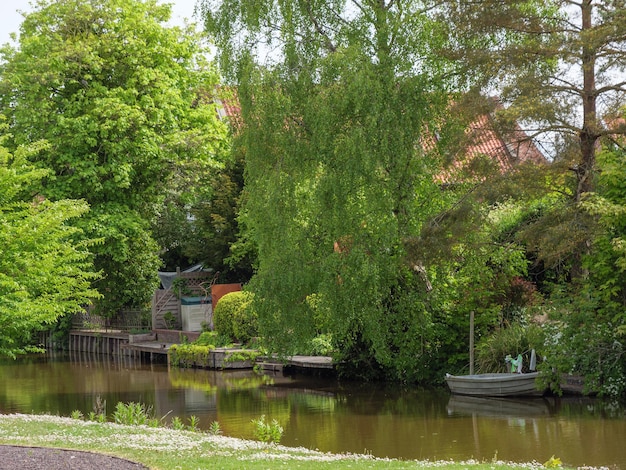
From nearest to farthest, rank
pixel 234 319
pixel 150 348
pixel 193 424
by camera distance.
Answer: pixel 193 424 → pixel 234 319 → pixel 150 348

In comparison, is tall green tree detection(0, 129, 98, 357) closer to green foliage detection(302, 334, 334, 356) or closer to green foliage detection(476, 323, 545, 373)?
green foliage detection(302, 334, 334, 356)

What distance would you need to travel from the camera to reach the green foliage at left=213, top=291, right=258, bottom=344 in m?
32.1

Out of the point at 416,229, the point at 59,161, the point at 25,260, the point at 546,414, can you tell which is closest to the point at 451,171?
the point at 416,229

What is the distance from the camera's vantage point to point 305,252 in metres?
22.9

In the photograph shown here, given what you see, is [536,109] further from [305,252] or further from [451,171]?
[305,252]

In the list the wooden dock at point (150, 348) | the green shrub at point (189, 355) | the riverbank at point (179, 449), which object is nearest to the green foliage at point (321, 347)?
the wooden dock at point (150, 348)

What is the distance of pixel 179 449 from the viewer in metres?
12.9

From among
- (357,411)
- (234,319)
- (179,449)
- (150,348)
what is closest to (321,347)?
(234,319)

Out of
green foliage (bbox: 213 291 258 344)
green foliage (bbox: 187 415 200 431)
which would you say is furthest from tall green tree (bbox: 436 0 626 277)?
green foliage (bbox: 213 291 258 344)

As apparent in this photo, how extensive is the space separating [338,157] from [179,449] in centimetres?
1073

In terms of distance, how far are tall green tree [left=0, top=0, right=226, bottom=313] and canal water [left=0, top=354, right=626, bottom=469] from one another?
6702 millimetres

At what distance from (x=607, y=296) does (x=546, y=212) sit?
2564mm

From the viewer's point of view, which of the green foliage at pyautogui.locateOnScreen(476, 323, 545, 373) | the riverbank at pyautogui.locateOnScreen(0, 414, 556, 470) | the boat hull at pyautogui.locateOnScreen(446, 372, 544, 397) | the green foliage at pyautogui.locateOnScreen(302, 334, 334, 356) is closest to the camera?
the riverbank at pyautogui.locateOnScreen(0, 414, 556, 470)

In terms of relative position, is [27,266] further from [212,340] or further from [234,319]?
[212,340]
